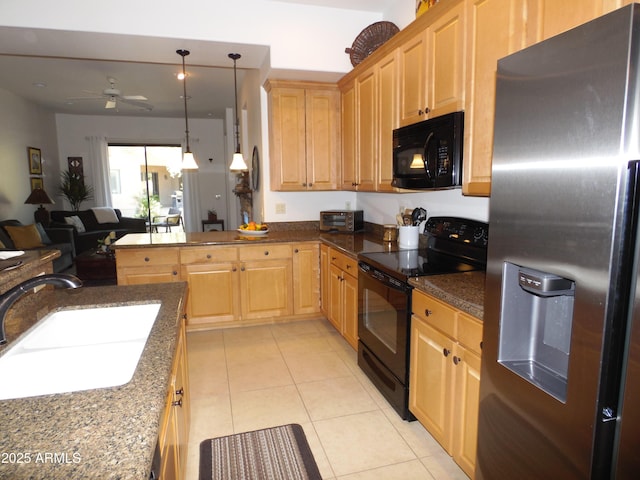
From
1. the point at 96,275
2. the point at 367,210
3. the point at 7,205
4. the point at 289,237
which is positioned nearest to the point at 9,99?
the point at 7,205

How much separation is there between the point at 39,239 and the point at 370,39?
560 cm

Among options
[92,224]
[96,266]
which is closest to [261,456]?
[96,266]

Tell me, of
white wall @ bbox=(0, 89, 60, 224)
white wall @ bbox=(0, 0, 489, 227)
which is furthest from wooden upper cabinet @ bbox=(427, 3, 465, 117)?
white wall @ bbox=(0, 89, 60, 224)

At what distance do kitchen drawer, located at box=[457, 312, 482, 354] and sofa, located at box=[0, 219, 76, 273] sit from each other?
5296 mm

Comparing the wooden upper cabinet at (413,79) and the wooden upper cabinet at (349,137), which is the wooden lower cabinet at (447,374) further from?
the wooden upper cabinet at (349,137)

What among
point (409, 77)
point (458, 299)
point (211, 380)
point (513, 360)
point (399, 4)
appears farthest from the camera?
point (399, 4)

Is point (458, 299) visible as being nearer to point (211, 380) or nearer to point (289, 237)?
point (211, 380)

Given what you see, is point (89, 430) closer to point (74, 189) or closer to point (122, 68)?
point (122, 68)

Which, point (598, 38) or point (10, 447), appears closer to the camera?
point (10, 447)

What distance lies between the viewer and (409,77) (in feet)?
8.48

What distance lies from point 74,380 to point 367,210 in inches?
126

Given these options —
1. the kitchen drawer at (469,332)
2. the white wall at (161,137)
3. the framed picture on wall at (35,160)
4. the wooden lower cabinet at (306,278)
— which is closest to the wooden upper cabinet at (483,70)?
the kitchen drawer at (469,332)

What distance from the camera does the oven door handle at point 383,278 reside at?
2.12 m

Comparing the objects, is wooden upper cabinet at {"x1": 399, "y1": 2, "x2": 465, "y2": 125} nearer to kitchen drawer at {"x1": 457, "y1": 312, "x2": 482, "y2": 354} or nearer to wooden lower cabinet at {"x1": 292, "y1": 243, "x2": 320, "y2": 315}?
kitchen drawer at {"x1": 457, "y1": 312, "x2": 482, "y2": 354}
